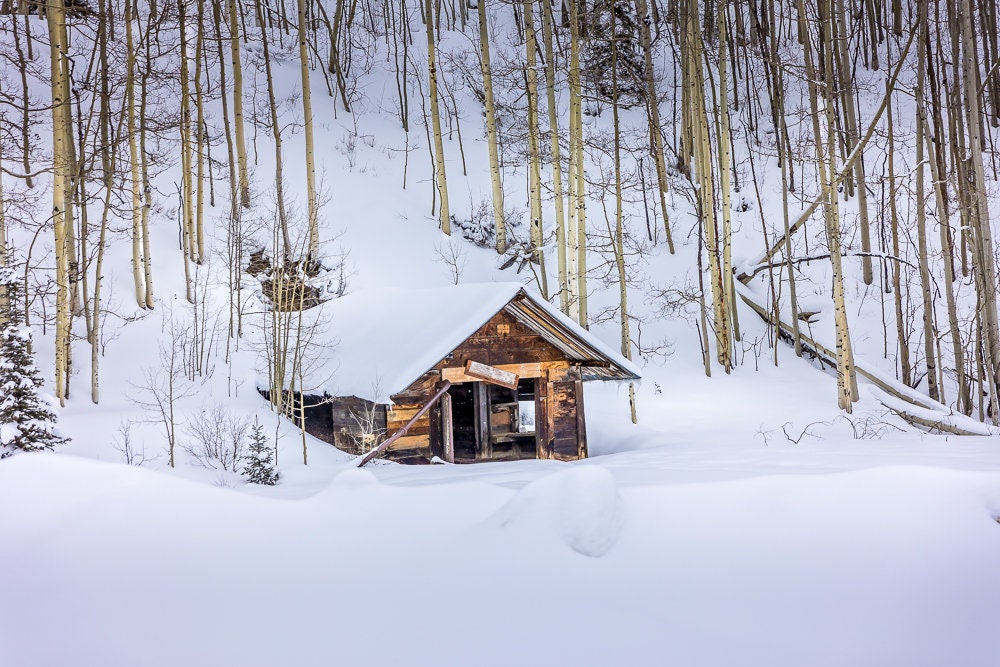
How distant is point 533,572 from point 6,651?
2222 millimetres

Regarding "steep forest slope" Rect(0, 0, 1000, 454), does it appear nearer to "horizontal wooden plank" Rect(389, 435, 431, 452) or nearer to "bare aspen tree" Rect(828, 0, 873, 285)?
"bare aspen tree" Rect(828, 0, 873, 285)

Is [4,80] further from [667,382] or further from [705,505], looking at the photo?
[705,505]

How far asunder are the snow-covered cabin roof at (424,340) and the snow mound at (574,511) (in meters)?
6.13

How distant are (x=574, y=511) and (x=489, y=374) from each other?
7288mm

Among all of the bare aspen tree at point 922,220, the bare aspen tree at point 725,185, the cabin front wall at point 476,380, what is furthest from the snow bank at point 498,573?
the bare aspen tree at point 725,185

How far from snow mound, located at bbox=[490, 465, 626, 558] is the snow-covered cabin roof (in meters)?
6.13

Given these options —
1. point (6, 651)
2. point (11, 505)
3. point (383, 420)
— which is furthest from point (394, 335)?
point (6, 651)

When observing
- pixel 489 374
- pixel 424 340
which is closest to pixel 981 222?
pixel 489 374

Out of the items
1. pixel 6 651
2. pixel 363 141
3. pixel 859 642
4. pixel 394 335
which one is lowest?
pixel 859 642

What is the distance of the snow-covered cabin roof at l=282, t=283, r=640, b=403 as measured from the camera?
34.2ft

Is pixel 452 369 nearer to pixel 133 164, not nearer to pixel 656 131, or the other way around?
pixel 133 164

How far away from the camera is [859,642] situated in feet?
10.7

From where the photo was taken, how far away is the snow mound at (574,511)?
3.74 meters

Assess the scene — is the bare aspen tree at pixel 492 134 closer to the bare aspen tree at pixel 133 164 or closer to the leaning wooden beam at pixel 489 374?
the bare aspen tree at pixel 133 164
